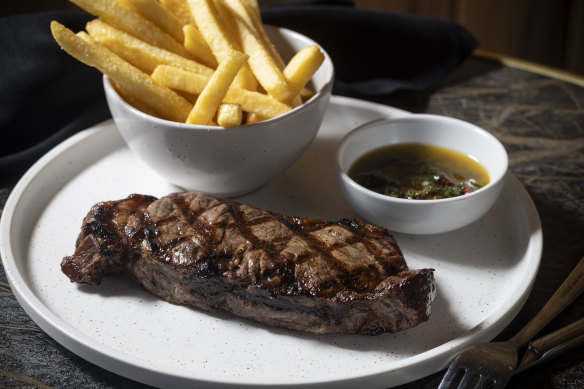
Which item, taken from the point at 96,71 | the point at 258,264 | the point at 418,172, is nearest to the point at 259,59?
the point at 418,172

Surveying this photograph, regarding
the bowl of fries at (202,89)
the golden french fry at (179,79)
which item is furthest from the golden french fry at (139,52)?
the golden french fry at (179,79)

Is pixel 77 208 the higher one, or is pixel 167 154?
pixel 167 154

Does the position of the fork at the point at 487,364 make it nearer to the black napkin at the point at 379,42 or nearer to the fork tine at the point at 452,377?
the fork tine at the point at 452,377

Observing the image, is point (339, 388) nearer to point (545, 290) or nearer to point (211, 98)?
point (545, 290)

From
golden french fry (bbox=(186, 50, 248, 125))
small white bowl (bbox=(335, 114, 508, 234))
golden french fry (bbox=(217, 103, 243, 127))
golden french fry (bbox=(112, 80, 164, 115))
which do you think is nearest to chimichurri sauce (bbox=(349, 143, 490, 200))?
small white bowl (bbox=(335, 114, 508, 234))

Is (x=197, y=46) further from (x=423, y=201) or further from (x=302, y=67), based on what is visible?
(x=423, y=201)

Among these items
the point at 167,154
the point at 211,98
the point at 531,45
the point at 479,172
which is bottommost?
the point at 531,45

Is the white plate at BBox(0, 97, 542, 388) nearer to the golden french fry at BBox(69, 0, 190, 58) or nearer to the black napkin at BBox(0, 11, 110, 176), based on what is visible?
the black napkin at BBox(0, 11, 110, 176)

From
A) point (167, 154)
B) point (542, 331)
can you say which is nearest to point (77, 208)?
point (167, 154)
